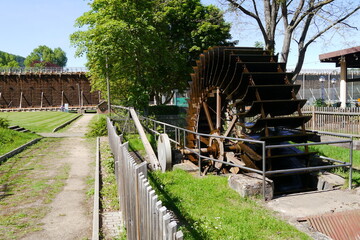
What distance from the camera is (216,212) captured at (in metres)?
5.59

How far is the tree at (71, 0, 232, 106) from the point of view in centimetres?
1723

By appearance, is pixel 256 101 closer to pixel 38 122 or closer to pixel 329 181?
pixel 329 181

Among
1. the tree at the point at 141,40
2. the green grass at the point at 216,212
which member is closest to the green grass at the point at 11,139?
the tree at the point at 141,40

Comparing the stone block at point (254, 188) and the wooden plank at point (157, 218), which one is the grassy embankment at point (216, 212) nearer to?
the stone block at point (254, 188)

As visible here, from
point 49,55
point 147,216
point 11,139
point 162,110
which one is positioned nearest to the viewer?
point 147,216

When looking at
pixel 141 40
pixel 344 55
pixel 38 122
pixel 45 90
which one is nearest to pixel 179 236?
pixel 141 40

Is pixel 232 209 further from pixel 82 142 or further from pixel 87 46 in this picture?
pixel 87 46

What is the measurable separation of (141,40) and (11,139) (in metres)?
8.43

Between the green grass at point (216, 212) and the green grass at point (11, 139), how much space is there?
811 cm

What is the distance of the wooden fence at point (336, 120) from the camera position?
46.2ft

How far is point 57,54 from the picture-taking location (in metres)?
118

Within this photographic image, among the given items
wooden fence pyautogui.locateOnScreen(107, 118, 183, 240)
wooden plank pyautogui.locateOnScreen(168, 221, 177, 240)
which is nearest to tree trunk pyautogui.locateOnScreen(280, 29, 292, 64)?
wooden fence pyautogui.locateOnScreen(107, 118, 183, 240)

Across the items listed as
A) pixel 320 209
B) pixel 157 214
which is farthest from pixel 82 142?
pixel 157 214

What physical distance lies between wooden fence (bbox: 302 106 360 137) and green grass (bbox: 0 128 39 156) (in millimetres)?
13505
